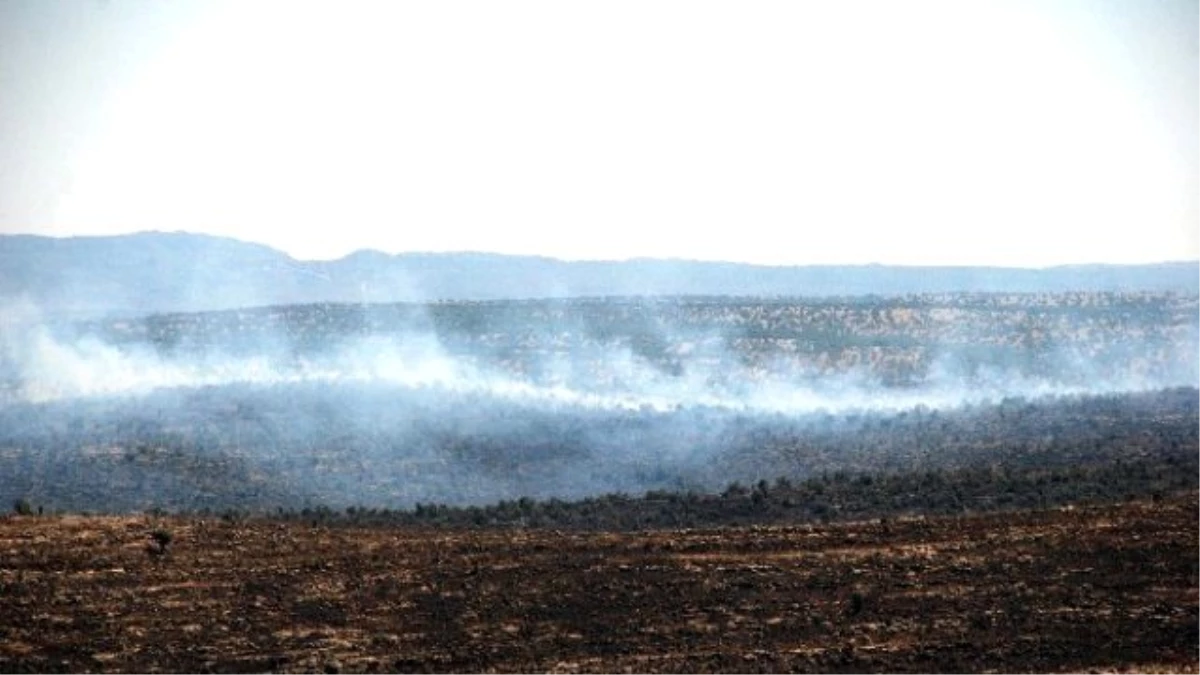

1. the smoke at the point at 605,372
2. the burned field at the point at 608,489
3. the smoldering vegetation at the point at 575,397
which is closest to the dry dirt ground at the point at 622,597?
the burned field at the point at 608,489

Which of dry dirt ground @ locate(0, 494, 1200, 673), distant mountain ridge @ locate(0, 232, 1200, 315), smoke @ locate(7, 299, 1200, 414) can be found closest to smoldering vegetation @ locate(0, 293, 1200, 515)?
smoke @ locate(7, 299, 1200, 414)

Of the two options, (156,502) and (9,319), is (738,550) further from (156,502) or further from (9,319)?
(9,319)

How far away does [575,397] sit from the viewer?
2825 inches

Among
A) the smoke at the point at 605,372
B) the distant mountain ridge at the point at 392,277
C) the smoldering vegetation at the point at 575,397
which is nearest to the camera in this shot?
the smoldering vegetation at the point at 575,397

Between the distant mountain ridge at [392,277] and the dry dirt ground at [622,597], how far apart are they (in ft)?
449

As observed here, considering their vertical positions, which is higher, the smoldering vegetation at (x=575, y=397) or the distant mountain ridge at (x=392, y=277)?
the distant mountain ridge at (x=392, y=277)

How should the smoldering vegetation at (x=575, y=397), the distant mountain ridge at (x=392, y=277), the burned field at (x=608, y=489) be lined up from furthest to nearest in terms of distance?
the distant mountain ridge at (x=392, y=277)
the smoldering vegetation at (x=575, y=397)
the burned field at (x=608, y=489)

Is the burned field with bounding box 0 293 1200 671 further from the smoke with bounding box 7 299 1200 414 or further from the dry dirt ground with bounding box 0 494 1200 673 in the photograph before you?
the smoke with bounding box 7 299 1200 414

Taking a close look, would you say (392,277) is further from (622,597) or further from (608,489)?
(622,597)

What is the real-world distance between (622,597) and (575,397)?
47.5 meters

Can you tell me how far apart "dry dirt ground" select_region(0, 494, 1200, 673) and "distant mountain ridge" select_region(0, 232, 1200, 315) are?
449 feet

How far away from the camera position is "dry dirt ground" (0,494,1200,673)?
21.6 meters

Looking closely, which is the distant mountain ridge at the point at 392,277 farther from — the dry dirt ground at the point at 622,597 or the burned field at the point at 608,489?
the dry dirt ground at the point at 622,597

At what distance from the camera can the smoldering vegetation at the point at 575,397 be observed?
4731 cm
